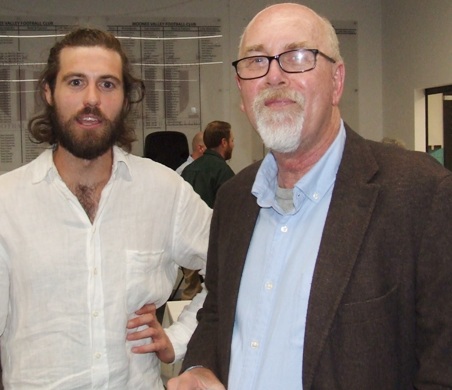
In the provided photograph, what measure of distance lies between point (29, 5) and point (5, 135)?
1.35m

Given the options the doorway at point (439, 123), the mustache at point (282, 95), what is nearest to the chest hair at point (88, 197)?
the mustache at point (282, 95)

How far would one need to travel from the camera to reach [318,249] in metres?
1.19

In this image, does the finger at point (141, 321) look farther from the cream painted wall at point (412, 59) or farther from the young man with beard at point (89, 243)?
the cream painted wall at point (412, 59)

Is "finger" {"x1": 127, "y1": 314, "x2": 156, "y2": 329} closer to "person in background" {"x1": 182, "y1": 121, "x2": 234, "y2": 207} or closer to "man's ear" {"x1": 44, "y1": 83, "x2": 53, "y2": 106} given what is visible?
"man's ear" {"x1": 44, "y1": 83, "x2": 53, "y2": 106}

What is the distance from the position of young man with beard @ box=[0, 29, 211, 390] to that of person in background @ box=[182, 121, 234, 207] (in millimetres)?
2680

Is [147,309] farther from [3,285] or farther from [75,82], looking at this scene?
[75,82]

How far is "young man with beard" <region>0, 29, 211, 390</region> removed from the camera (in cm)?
150

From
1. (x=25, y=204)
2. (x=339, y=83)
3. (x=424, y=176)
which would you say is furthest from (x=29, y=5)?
(x=424, y=176)

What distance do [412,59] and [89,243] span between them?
461cm

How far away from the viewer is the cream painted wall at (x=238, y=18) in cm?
574

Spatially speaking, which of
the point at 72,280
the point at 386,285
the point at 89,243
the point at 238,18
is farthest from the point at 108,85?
the point at 238,18

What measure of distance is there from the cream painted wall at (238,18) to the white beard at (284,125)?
4682mm

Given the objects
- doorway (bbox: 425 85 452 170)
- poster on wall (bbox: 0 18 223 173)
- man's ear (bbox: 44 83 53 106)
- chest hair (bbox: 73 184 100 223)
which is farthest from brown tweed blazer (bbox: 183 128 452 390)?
poster on wall (bbox: 0 18 223 173)

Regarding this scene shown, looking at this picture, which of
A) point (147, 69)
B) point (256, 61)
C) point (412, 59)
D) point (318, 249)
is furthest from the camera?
point (147, 69)
